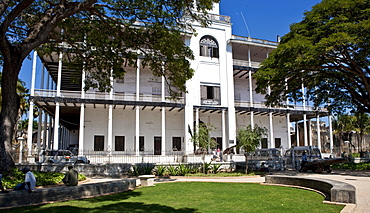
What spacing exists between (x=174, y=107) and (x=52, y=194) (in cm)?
2074

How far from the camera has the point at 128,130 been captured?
30.2m

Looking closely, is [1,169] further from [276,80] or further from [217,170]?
[276,80]

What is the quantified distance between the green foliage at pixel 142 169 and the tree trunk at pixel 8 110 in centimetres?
898

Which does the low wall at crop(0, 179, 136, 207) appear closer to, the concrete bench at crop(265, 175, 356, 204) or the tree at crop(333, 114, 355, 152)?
the concrete bench at crop(265, 175, 356, 204)

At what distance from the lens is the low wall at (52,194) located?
815 centimetres

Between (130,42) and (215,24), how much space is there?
64.6 ft

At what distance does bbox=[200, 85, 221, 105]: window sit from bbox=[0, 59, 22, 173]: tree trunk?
20378 millimetres

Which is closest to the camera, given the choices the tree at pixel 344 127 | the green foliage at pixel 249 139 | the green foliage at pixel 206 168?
the green foliage at pixel 249 139

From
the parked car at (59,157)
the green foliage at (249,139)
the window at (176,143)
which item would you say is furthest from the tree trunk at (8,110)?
the window at (176,143)

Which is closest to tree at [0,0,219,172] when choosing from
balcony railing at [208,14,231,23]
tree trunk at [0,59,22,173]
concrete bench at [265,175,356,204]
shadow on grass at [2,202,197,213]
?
tree trunk at [0,59,22,173]

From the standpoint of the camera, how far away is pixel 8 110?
453 inches

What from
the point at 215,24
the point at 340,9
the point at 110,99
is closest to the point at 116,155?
the point at 110,99

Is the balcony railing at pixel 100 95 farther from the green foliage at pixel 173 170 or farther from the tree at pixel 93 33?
the tree at pixel 93 33

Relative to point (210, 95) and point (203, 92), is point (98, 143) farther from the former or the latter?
point (210, 95)
